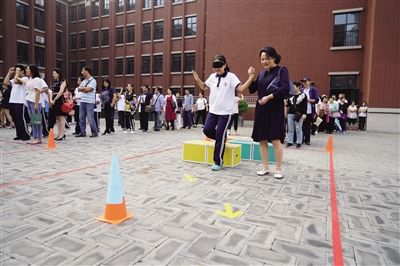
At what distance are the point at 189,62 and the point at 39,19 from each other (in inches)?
638

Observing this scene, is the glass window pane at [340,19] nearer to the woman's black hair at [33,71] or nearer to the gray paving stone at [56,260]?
the woman's black hair at [33,71]

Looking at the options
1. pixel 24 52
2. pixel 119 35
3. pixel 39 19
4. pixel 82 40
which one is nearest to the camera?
pixel 24 52

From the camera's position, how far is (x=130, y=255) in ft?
7.36

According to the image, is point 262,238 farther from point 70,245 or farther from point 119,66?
point 119,66

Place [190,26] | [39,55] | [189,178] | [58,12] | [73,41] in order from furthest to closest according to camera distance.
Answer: [73,41], [58,12], [190,26], [39,55], [189,178]

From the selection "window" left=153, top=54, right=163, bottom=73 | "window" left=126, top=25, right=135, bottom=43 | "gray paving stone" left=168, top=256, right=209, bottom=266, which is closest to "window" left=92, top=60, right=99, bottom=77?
"window" left=126, top=25, right=135, bottom=43

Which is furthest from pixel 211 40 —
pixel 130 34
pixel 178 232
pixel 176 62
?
pixel 178 232

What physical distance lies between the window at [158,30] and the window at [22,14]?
1295cm

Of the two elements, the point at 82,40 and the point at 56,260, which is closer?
the point at 56,260

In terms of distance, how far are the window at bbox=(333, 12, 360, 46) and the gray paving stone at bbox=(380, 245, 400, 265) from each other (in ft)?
72.0

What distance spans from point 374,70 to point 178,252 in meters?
20.5

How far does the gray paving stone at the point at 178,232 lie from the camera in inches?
101

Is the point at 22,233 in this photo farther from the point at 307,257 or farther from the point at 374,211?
the point at 374,211

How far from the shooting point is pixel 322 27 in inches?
851
